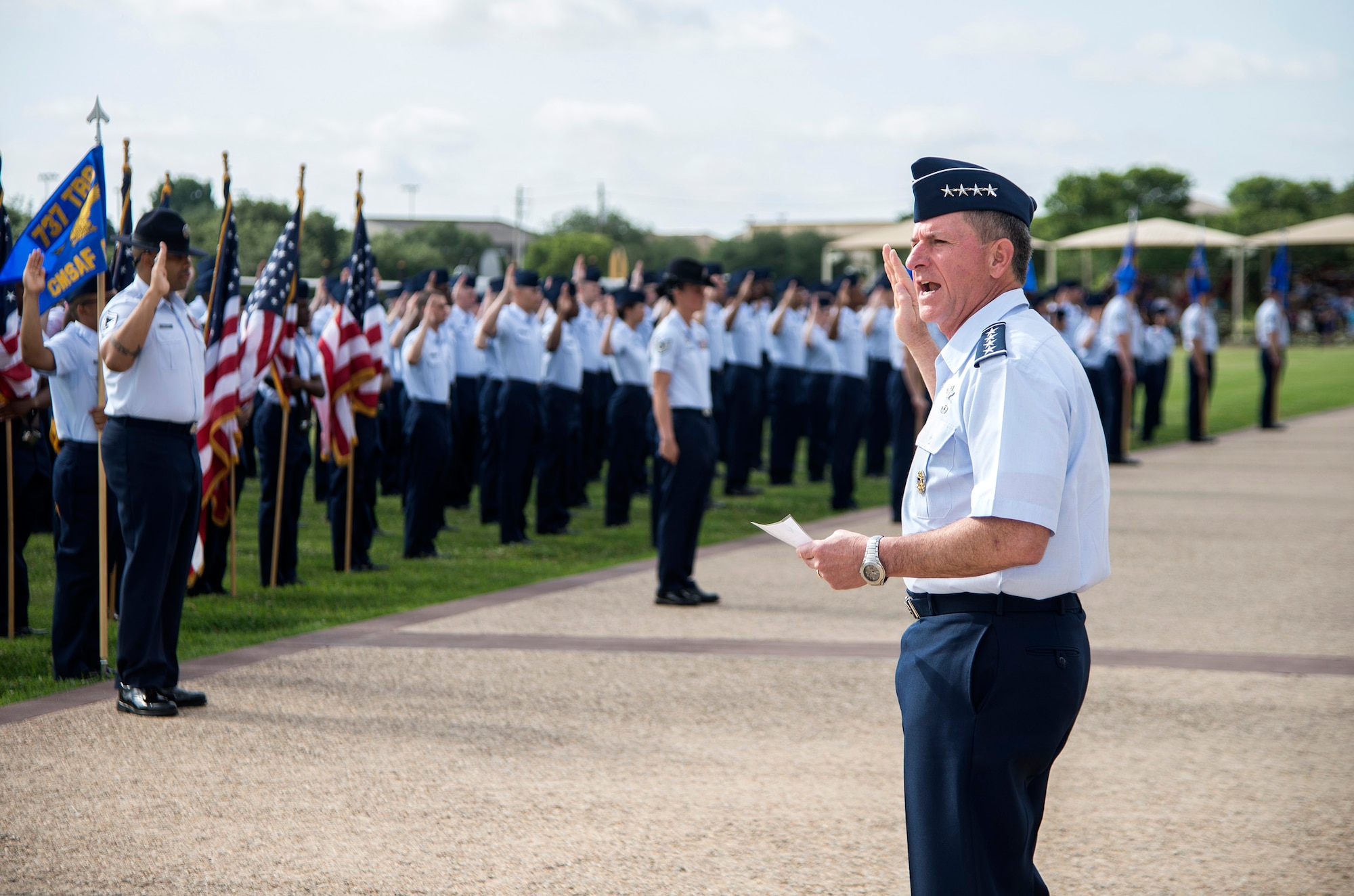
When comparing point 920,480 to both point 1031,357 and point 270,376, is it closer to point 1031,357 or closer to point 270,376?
point 1031,357

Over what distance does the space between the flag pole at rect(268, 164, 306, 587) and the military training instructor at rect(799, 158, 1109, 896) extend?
24.5 ft

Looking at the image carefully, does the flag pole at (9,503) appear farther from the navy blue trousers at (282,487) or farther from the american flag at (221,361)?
the navy blue trousers at (282,487)

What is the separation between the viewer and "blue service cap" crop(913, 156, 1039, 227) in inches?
107

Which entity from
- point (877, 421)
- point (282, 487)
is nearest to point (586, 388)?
point (877, 421)

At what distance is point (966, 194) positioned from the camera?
273 cm

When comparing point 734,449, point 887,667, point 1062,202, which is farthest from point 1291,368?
point 1062,202

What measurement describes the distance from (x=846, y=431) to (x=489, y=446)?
13.6 feet

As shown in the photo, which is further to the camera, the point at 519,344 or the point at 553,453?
the point at 553,453

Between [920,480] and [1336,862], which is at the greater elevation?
[920,480]

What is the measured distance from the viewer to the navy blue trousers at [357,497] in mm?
10430

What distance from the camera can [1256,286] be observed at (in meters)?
79.4

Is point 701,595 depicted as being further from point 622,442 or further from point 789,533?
point 789,533

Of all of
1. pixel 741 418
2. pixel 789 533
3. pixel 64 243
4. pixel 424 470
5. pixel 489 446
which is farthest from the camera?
pixel 741 418

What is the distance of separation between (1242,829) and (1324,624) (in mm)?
4290
